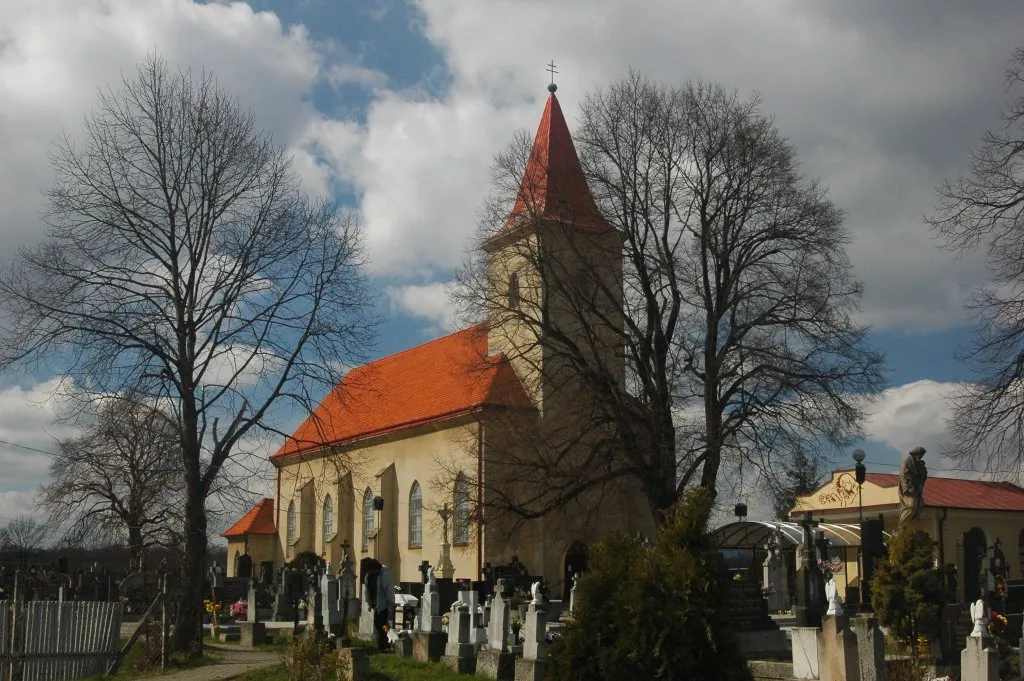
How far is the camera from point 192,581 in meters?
21.6

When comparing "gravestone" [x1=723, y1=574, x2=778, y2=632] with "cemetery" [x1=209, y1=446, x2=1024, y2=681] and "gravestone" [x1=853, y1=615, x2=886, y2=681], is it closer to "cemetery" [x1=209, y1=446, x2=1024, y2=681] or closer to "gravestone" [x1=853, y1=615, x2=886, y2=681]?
"cemetery" [x1=209, y1=446, x2=1024, y2=681]

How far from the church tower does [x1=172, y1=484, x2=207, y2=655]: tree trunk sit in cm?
1005

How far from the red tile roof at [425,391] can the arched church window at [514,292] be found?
6.18 ft

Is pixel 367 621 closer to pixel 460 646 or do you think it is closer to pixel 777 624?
pixel 460 646

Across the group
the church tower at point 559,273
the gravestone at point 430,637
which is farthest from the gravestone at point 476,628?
the church tower at point 559,273

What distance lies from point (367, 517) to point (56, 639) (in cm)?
2811

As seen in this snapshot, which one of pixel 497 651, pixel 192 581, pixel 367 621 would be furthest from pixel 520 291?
pixel 497 651

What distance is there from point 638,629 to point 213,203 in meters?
15.6

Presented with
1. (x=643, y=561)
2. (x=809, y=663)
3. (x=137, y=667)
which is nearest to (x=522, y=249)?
(x=137, y=667)

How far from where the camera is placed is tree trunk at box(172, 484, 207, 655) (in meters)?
20.9

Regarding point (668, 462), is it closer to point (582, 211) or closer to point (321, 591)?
point (582, 211)

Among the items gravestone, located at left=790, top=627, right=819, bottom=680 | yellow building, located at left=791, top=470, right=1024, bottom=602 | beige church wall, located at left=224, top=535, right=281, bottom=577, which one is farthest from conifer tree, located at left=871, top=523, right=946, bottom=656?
beige church wall, located at left=224, top=535, right=281, bottom=577

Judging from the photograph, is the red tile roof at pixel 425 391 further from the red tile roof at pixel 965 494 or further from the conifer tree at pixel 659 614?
the conifer tree at pixel 659 614

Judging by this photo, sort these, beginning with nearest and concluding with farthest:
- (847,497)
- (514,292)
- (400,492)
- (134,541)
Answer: (514,292) → (400,492) → (134,541) → (847,497)
